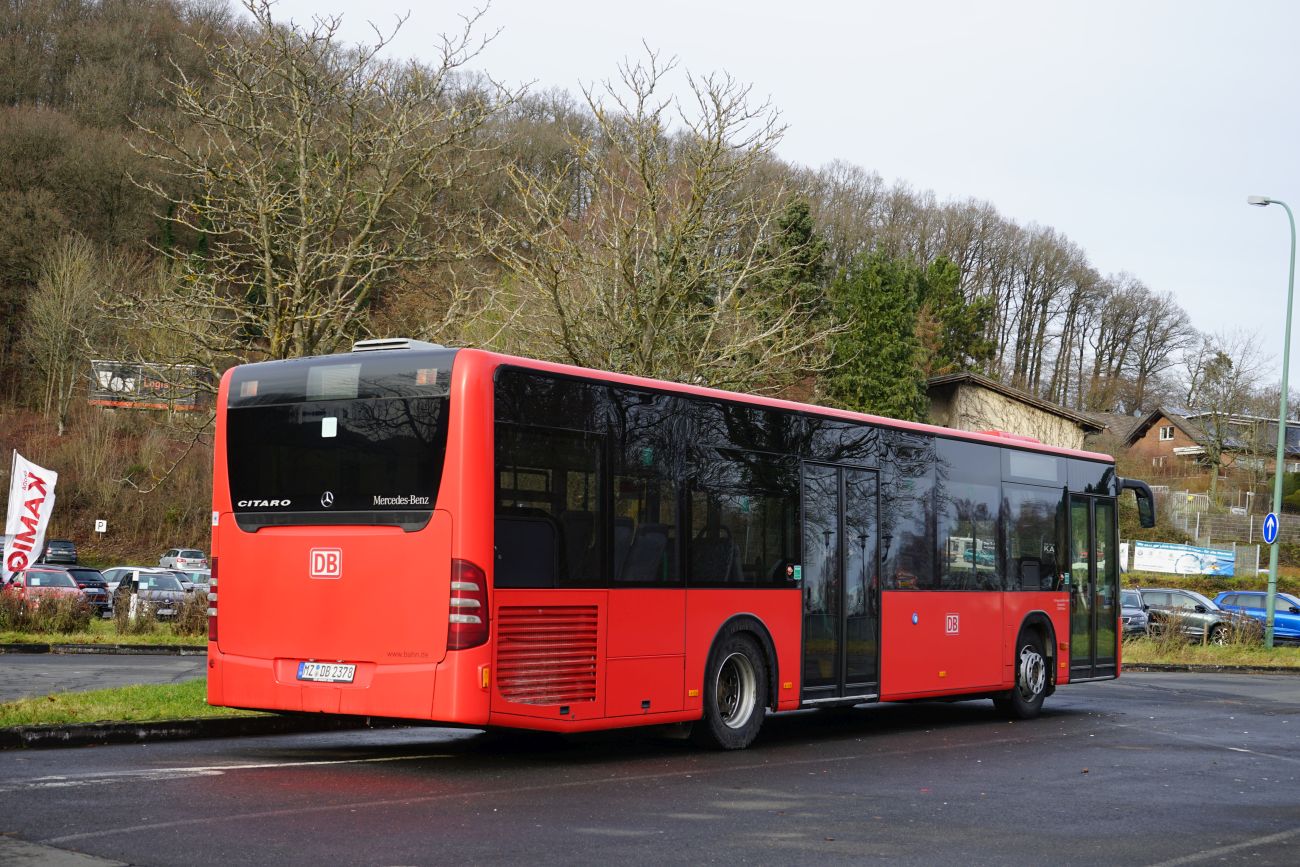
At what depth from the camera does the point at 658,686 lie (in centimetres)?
1188

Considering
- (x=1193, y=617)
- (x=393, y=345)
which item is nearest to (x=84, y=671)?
(x=393, y=345)

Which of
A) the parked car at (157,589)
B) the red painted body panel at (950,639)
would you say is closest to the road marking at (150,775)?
the red painted body panel at (950,639)

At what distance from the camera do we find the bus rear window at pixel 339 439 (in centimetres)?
1072

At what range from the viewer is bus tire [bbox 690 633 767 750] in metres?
12.6

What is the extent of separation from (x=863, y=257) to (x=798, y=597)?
194 feet

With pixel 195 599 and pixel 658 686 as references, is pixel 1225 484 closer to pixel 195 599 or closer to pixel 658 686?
pixel 195 599

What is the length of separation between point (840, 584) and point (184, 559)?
137 ft

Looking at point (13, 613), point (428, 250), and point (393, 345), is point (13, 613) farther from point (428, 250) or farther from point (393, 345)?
point (393, 345)

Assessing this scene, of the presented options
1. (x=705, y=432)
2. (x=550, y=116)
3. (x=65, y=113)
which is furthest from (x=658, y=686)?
(x=65, y=113)

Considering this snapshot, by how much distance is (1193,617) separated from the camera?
3834 cm

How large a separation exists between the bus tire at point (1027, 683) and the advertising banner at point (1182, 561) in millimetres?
39606

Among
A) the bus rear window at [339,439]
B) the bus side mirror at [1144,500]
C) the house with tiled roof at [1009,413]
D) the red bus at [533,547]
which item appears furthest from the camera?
the house with tiled roof at [1009,413]

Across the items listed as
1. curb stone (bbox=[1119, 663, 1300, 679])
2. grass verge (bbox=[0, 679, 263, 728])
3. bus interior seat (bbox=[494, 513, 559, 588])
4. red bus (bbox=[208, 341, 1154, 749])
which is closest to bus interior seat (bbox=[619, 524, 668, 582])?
red bus (bbox=[208, 341, 1154, 749])

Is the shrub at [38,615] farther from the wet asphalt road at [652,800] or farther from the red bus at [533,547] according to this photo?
the red bus at [533,547]
